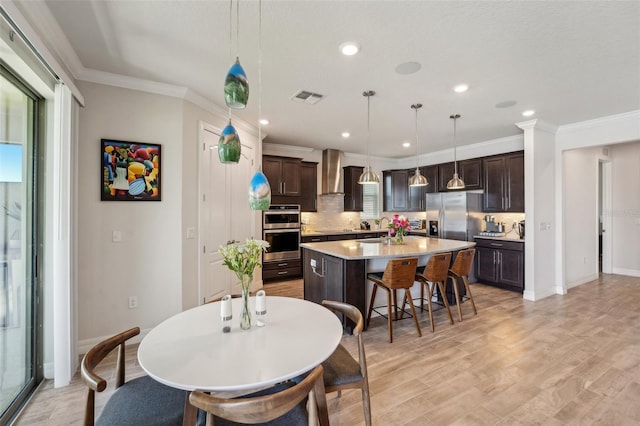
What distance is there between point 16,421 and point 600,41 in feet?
16.8

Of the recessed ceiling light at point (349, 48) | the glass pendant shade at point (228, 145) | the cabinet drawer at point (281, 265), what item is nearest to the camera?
the glass pendant shade at point (228, 145)

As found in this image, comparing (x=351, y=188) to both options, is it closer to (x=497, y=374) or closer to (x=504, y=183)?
(x=504, y=183)

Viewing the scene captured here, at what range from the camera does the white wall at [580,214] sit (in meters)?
5.08

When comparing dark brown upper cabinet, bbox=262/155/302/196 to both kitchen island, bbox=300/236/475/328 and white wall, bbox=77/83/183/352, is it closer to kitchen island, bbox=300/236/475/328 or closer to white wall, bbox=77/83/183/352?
kitchen island, bbox=300/236/475/328

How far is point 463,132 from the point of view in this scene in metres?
5.04

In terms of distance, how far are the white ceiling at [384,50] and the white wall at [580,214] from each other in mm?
1625

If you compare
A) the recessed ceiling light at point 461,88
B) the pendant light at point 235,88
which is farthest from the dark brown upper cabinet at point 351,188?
the pendant light at point 235,88

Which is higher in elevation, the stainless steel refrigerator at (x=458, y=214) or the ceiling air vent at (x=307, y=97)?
the ceiling air vent at (x=307, y=97)

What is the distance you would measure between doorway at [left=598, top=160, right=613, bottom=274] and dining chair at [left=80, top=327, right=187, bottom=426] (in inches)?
325

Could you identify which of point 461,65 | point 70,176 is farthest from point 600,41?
point 70,176

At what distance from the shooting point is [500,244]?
5020mm

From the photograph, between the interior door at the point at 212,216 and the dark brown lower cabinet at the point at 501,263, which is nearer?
the interior door at the point at 212,216

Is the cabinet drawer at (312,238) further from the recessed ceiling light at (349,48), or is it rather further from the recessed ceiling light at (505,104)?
the recessed ceiling light at (349,48)

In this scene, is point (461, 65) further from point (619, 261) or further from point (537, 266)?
point (619, 261)
